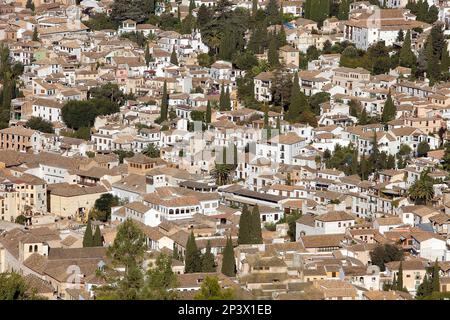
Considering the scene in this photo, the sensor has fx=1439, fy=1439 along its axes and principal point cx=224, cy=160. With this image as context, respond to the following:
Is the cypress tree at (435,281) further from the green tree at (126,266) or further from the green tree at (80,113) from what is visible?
the green tree at (80,113)

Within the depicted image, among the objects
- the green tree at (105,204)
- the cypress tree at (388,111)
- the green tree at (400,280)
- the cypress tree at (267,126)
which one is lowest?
the green tree at (105,204)

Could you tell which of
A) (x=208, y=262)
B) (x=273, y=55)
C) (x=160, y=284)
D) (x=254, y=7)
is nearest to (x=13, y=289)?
(x=160, y=284)

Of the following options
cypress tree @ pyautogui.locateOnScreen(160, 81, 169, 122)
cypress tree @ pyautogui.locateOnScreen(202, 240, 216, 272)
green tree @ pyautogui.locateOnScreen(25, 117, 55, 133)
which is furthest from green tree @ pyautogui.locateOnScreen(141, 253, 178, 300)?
green tree @ pyautogui.locateOnScreen(25, 117, 55, 133)

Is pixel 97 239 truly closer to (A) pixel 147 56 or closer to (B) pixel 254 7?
(A) pixel 147 56

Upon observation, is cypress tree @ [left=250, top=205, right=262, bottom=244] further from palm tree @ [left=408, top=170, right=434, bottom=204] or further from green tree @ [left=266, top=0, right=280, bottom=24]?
green tree @ [left=266, top=0, right=280, bottom=24]

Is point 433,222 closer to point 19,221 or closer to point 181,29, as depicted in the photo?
point 19,221

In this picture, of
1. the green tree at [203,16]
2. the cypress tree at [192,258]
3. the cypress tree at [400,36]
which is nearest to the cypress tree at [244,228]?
the cypress tree at [192,258]
